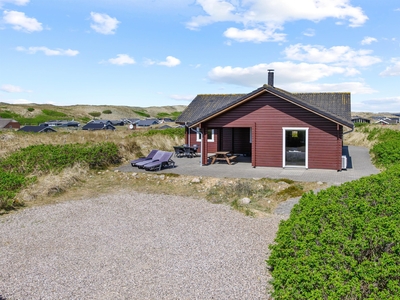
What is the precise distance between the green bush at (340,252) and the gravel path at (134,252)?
1189 millimetres

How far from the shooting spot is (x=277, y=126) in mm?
17484

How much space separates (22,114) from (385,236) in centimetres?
10676

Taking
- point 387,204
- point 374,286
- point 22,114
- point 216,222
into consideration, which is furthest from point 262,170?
point 22,114

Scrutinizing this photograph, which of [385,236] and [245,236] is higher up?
[385,236]

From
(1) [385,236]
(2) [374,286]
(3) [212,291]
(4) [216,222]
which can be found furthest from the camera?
(4) [216,222]

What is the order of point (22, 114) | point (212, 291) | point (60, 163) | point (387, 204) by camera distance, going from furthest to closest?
1. point (22, 114)
2. point (60, 163)
3. point (387, 204)
4. point (212, 291)

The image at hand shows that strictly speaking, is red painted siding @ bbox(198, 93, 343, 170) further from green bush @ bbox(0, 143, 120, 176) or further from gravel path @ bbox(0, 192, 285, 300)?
gravel path @ bbox(0, 192, 285, 300)

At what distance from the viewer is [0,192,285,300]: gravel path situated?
233 inches

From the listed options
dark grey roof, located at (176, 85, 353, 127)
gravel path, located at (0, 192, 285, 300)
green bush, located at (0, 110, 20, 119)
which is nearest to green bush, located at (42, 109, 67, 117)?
green bush, located at (0, 110, 20, 119)

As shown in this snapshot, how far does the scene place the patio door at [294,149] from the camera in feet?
57.5

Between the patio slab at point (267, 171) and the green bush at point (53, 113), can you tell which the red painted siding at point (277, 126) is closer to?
the patio slab at point (267, 171)

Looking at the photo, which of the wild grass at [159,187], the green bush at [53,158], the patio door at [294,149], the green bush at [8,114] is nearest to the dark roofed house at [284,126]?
the patio door at [294,149]

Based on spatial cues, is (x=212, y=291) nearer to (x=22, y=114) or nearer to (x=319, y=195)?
(x=319, y=195)

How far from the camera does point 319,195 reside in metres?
7.49
